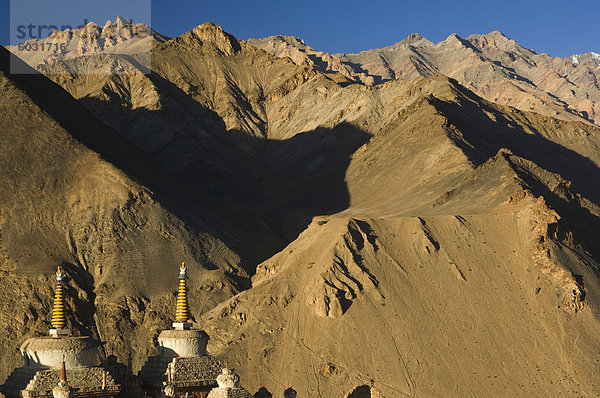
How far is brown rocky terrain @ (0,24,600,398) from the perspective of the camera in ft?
214

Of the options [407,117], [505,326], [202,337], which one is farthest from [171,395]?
[407,117]

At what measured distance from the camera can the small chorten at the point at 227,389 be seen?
33312mm

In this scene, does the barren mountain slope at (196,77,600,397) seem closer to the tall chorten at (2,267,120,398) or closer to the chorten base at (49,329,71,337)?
the chorten base at (49,329,71,337)

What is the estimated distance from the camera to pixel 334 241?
242ft

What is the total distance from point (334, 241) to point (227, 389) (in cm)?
4052

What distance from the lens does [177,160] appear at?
→ 135 meters

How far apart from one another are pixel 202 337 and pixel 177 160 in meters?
98.7

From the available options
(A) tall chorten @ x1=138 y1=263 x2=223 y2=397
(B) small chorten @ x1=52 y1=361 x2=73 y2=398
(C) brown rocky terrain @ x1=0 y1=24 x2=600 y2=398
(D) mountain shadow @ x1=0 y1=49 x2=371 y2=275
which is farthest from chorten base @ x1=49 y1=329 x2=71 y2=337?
(D) mountain shadow @ x1=0 y1=49 x2=371 y2=275

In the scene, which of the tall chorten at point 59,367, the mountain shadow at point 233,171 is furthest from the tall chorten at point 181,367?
the mountain shadow at point 233,171

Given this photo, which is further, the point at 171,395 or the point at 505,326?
the point at 505,326

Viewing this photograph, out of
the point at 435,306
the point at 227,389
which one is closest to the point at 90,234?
the point at 435,306

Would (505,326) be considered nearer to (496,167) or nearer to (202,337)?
(496,167)

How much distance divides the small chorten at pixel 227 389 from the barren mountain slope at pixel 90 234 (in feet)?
132

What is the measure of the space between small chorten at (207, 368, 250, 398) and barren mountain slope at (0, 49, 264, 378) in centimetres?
4034
